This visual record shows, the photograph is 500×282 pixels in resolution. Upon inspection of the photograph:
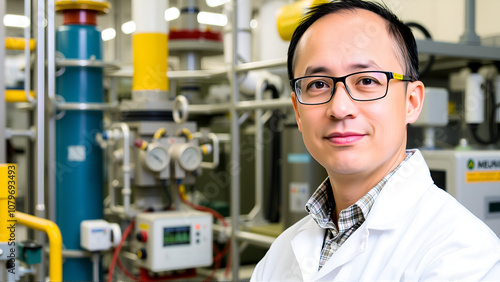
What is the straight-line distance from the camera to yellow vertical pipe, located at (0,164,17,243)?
59.3 inches

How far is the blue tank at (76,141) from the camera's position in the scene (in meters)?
2.99

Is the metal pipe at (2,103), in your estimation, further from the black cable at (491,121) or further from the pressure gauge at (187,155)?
the black cable at (491,121)

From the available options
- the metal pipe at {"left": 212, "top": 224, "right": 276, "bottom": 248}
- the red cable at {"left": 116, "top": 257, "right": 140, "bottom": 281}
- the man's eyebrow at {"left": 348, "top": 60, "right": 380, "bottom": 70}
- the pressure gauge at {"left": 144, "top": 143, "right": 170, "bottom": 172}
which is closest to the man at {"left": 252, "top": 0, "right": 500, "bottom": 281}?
the man's eyebrow at {"left": 348, "top": 60, "right": 380, "bottom": 70}

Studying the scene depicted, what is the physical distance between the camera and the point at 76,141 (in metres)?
3.03

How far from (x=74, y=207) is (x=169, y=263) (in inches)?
24.7

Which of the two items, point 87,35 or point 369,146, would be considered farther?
point 87,35

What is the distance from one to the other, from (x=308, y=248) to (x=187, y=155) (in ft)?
6.62

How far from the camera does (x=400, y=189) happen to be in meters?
1.05

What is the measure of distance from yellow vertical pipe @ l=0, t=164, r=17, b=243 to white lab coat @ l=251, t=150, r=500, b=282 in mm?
844

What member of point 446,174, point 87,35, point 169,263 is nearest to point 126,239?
point 169,263

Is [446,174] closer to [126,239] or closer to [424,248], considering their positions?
[424,248]

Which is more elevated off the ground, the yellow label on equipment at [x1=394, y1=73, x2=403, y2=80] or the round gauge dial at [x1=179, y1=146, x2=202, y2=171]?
the yellow label on equipment at [x1=394, y1=73, x2=403, y2=80]

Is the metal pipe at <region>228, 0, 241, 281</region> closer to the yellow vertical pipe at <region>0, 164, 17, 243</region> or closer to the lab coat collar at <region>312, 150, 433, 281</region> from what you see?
the yellow vertical pipe at <region>0, 164, 17, 243</region>

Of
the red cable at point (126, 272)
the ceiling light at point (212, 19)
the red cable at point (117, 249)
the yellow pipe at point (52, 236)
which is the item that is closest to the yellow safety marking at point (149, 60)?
the red cable at point (117, 249)
